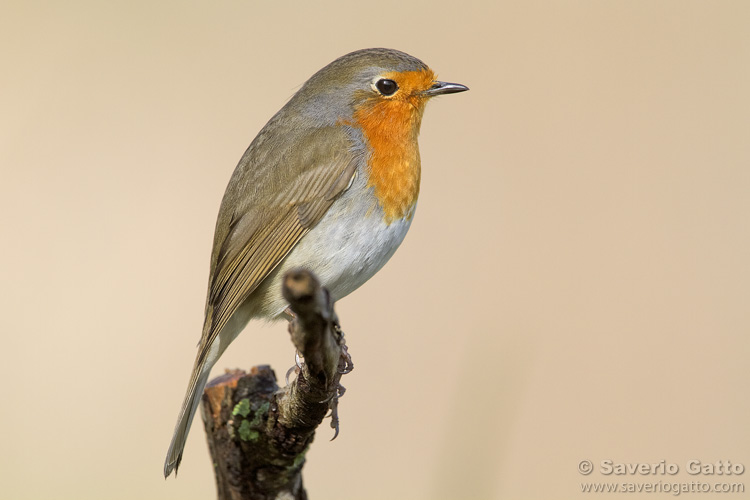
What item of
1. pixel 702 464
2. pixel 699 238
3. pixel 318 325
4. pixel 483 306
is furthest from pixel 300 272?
pixel 699 238

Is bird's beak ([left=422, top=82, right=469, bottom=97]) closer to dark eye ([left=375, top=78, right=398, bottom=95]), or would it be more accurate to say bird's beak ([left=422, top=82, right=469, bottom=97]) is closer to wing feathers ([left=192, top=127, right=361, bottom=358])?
dark eye ([left=375, top=78, right=398, bottom=95])

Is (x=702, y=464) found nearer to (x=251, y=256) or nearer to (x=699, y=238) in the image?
(x=699, y=238)

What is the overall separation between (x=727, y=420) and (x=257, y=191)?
2946mm

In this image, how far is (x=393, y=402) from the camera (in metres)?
5.31

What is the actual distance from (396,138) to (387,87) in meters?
0.25

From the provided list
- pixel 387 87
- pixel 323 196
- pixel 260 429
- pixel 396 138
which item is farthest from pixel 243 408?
pixel 387 87

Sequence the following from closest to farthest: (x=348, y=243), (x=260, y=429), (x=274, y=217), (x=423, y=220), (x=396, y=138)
Answer: (x=260, y=429) → (x=348, y=243) → (x=274, y=217) → (x=396, y=138) → (x=423, y=220)

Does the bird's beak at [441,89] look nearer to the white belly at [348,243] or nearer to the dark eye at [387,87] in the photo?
the dark eye at [387,87]

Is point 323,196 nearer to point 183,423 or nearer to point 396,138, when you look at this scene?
point 396,138

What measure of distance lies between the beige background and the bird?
154cm

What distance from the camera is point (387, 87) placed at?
3867mm

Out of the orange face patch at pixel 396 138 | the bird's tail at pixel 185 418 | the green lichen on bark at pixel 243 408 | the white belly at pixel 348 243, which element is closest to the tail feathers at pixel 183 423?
the bird's tail at pixel 185 418

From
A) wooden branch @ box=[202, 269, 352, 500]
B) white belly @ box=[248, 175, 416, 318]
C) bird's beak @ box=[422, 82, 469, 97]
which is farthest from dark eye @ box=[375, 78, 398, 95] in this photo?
wooden branch @ box=[202, 269, 352, 500]

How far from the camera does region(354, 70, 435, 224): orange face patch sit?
142 inches
